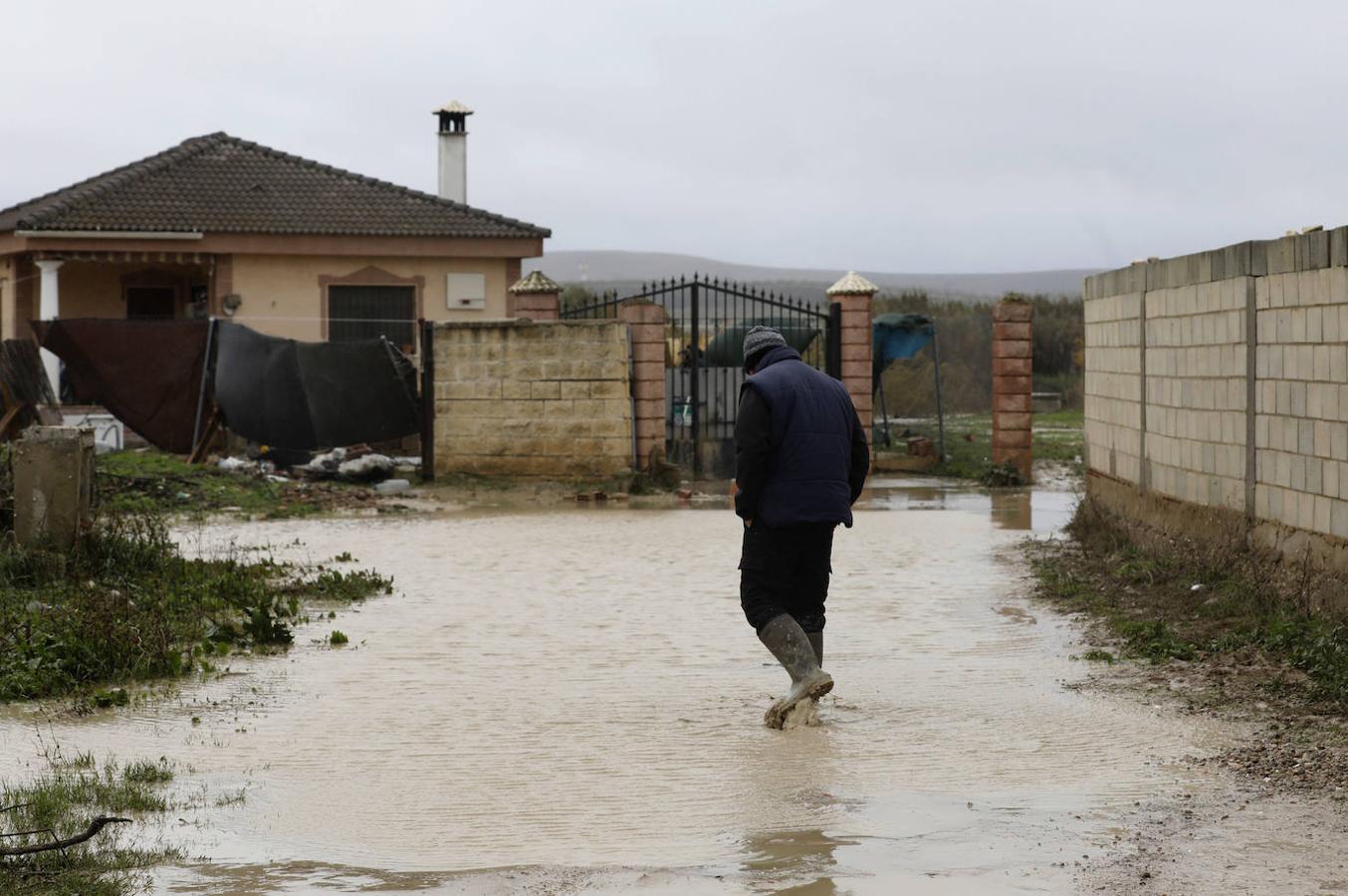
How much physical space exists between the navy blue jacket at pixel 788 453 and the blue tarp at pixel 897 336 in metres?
17.0

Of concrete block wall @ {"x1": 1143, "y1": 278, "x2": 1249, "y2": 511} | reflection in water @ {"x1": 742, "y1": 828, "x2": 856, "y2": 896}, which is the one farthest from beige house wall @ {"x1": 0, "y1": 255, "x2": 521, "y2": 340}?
reflection in water @ {"x1": 742, "y1": 828, "x2": 856, "y2": 896}

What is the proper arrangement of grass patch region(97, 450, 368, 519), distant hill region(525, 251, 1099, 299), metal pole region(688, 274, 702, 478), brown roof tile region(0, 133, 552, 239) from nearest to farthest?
grass patch region(97, 450, 368, 519)
metal pole region(688, 274, 702, 478)
brown roof tile region(0, 133, 552, 239)
distant hill region(525, 251, 1099, 299)

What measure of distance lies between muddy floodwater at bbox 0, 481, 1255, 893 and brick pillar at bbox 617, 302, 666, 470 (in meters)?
8.70

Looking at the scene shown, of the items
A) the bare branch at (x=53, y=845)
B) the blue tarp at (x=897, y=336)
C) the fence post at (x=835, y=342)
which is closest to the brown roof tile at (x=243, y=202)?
the blue tarp at (x=897, y=336)

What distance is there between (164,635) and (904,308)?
34212mm

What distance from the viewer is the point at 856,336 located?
2273 centimetres

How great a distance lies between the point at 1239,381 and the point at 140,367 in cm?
1537

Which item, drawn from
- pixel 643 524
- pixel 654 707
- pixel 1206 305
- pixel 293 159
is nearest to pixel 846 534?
pixel 643 524

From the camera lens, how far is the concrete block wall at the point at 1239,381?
9.59 m

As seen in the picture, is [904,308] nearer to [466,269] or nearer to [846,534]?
[466,269]

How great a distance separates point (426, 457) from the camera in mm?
21562

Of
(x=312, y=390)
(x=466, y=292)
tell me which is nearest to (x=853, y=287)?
(x=312, y=390)

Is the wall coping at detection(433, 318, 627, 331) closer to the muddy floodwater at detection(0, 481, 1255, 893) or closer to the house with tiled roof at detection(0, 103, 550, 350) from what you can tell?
the house with tiled roof at detection(0, 103, 550, 350)

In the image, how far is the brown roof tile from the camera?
1178 inches
